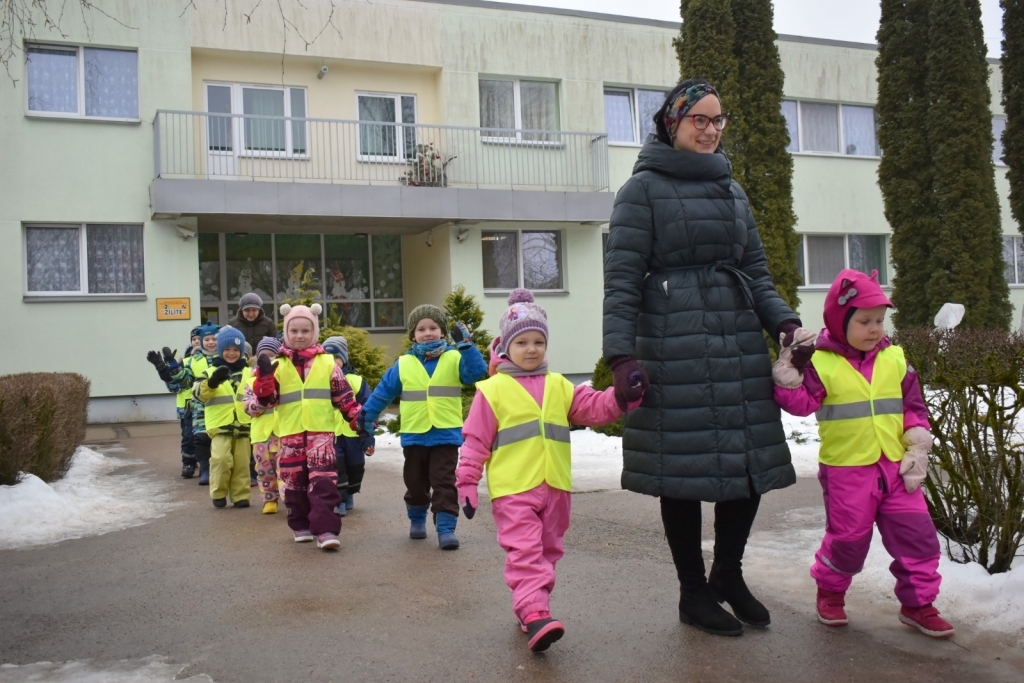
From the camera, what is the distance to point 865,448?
4.24 meters

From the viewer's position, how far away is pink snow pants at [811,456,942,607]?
4.20 metres

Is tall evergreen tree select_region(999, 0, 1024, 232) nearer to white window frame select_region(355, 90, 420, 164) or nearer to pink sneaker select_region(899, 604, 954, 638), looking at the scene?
white window frame select_region(355, 90, 420, 164)

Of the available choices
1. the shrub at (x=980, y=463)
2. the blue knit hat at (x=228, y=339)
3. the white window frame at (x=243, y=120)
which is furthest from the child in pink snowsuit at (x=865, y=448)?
the white window frame at (x=243, y=120)

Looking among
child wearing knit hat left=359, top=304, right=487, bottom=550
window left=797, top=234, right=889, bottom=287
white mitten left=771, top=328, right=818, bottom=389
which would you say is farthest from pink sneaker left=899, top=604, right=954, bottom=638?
window left=797, top=234, right=889, bottom=287

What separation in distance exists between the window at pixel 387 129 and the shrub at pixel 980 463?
14.9m

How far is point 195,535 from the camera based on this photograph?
712 cm

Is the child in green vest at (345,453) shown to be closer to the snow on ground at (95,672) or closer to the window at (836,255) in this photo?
the snow on ground at (95,672)

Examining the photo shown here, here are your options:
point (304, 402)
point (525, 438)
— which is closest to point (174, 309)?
point (304, 402)

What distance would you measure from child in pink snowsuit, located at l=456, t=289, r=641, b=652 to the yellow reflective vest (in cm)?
459

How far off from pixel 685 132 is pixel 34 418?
6.04 m

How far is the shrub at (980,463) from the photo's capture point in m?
4.65

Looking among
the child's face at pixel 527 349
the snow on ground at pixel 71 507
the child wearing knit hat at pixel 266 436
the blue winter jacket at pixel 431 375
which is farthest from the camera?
the snow on ground at pixel 71 507

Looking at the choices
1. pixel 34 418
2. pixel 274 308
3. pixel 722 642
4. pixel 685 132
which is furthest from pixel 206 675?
pixel 274 308

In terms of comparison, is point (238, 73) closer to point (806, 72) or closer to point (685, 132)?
point (806, 72)
